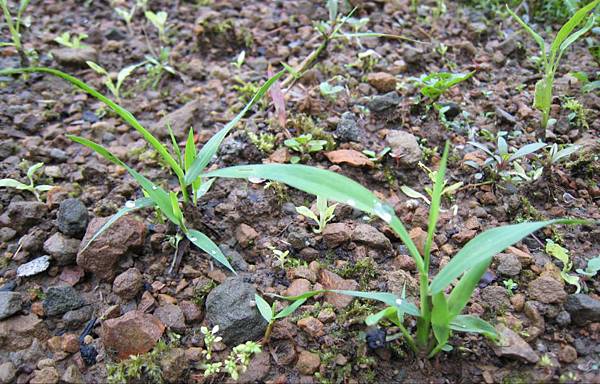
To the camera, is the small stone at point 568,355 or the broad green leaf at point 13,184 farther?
the broad green leaf at point 13,184

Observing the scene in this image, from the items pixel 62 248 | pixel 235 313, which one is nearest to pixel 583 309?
pixel 235 313

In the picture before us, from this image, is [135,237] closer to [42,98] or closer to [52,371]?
[52,371]

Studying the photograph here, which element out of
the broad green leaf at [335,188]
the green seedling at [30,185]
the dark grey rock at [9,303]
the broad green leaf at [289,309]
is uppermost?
the broad green leaf at [335,188]

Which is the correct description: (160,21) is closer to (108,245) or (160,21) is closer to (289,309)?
(108,245)

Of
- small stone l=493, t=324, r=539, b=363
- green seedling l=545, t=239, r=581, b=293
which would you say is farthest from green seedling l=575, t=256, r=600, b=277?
small stone l=493, t=324, r=539, b=363

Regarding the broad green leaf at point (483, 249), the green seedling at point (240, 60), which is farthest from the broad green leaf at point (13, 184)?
the broad green leaf at point (483, 249)

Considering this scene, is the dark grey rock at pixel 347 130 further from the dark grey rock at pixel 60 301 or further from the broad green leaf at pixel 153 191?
the dark grey rock at pixel 60 301
